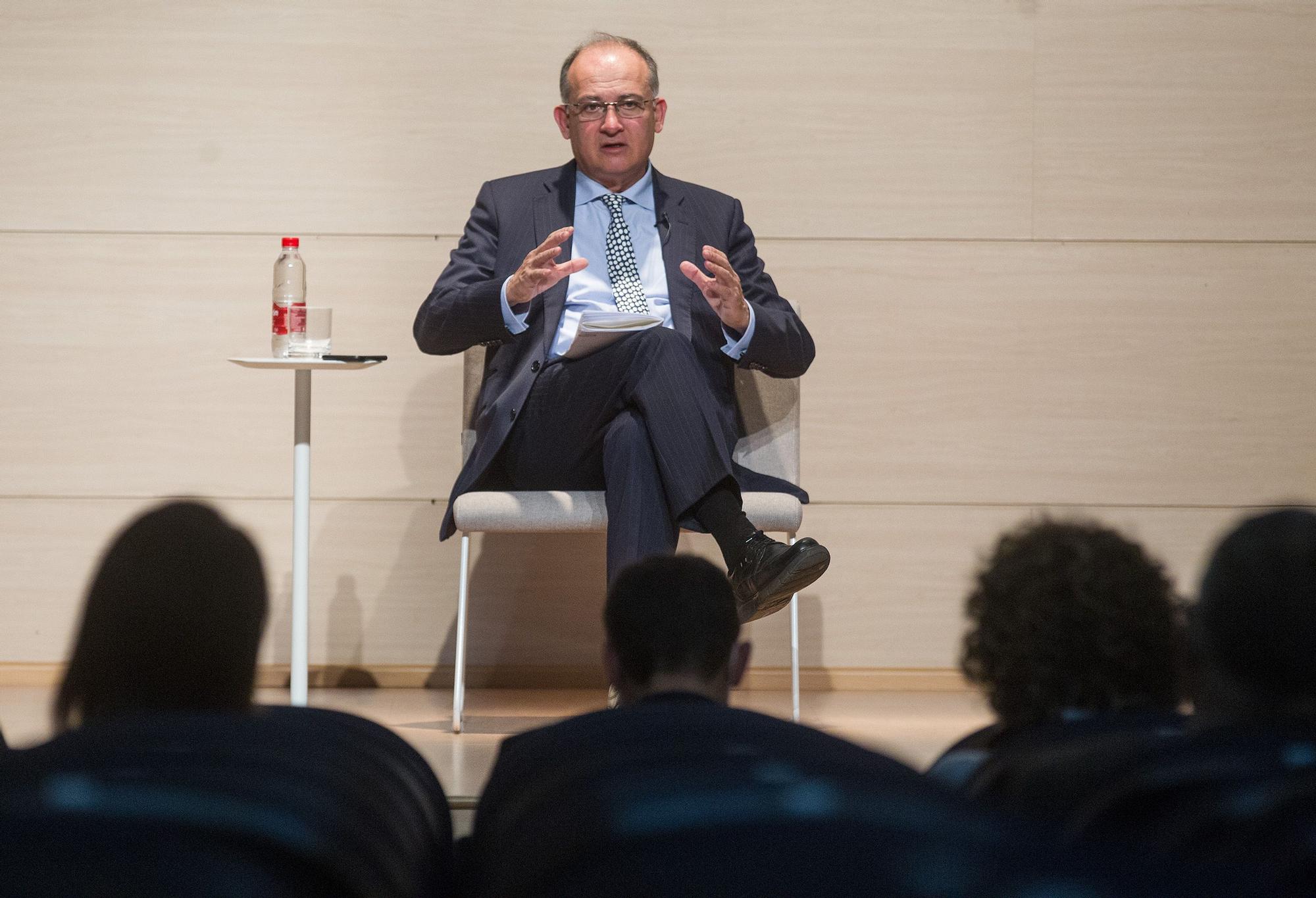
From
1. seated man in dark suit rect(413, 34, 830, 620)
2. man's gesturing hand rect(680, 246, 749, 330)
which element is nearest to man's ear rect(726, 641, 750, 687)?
seated man in dark suit rect(413, 34, 830, 620)

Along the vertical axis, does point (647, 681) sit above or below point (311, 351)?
below

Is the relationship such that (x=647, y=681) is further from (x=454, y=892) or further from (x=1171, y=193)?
(x=1171, y=193)

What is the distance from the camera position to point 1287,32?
3.76 m

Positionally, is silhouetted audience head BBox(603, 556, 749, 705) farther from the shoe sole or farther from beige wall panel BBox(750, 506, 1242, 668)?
A: beige wall panel BBox(750, 506, 1242, 668)

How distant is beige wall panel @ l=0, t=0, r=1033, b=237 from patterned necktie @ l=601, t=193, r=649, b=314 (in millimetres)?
465

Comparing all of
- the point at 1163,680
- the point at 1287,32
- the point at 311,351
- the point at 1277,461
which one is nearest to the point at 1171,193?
the point at 1287,32

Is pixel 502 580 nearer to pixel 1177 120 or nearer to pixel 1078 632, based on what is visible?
pixel 1177 120

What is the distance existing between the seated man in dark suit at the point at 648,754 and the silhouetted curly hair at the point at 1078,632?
24 cm

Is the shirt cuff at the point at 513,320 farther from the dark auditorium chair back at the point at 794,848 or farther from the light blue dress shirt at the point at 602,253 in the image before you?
the dark auditorium chair back at the point at 794,848

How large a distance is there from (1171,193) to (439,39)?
6.43ft

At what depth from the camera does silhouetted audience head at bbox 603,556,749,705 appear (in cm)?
127

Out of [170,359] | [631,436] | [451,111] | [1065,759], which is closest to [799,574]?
[631,436]

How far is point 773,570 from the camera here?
246cm

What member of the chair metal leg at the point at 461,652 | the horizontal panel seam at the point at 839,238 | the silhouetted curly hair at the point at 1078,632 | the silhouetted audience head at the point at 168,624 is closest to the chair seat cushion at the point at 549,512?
the chair metal leg at the point at 461,652
